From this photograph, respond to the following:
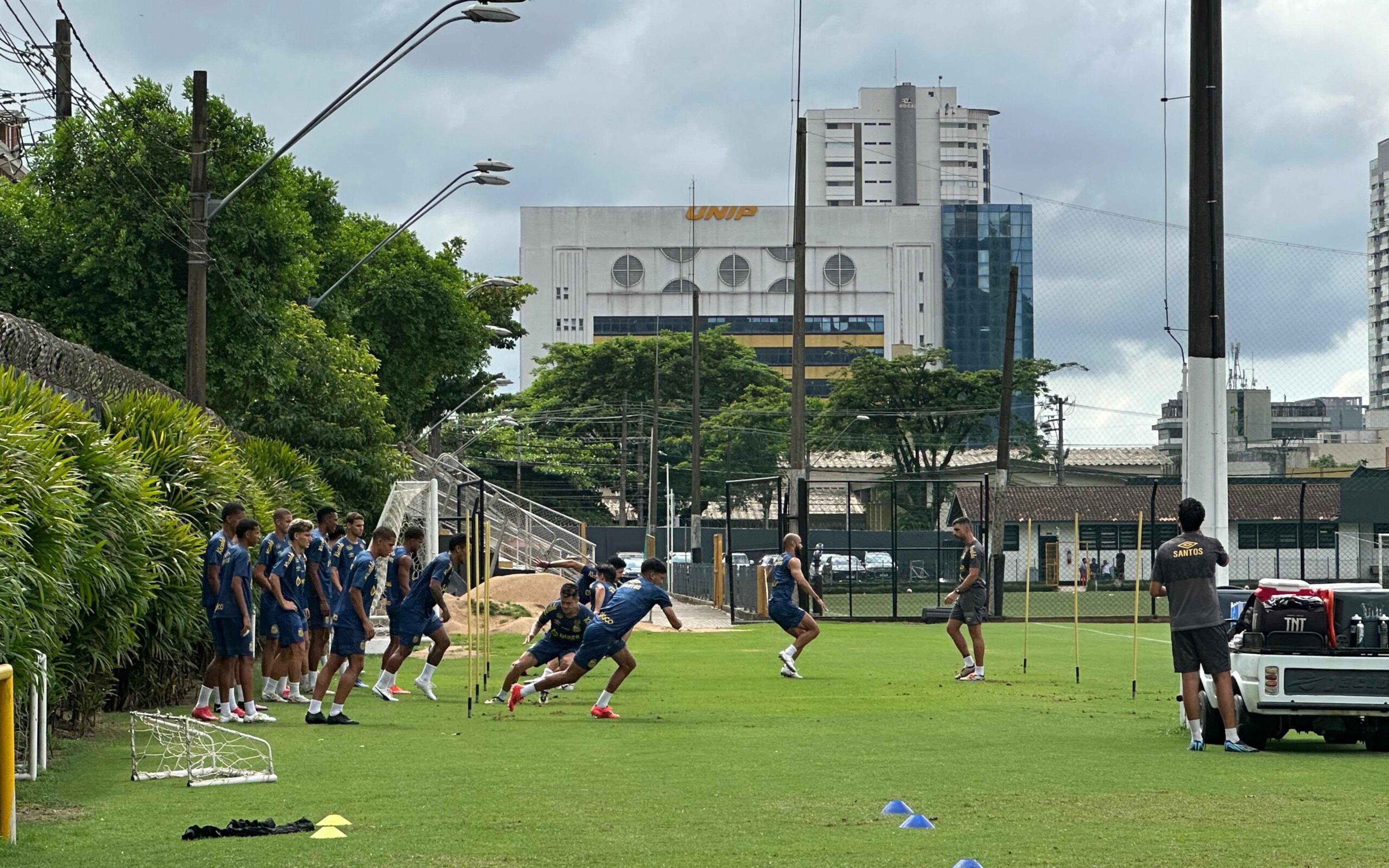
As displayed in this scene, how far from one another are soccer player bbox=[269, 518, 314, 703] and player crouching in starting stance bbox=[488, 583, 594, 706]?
202 cm

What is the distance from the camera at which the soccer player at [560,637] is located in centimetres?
1650

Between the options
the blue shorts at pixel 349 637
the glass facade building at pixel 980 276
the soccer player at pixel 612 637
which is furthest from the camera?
the glass facade building at pixel 980 276

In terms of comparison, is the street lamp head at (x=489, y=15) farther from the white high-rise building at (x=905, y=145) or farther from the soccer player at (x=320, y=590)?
the white high-rise building at (x=905, y=145)

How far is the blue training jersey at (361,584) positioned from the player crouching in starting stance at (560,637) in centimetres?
156

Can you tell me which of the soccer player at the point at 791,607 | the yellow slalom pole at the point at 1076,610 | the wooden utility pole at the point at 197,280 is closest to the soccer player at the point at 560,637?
the soccer player at the point at 791,607

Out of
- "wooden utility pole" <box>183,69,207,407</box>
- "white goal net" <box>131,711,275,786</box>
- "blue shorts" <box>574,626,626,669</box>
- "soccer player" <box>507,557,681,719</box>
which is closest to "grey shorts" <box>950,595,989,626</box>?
"soccer player" <box>507,557,681,719</box>

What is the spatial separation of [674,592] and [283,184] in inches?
1101

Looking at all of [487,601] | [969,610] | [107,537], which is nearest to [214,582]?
[107,537]

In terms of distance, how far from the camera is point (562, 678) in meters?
15.7

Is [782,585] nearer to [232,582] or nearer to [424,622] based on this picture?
[424,622]

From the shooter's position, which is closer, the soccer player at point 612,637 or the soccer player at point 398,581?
the soccer player at point 612,637

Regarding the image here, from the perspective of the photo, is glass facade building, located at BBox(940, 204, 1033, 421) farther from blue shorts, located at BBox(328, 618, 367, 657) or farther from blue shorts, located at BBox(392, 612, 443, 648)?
blue shorts, located at BBox(328, 618, 367, 657)

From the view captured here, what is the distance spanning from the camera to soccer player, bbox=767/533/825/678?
67.5ft

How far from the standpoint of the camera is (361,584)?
1551 centimetres
